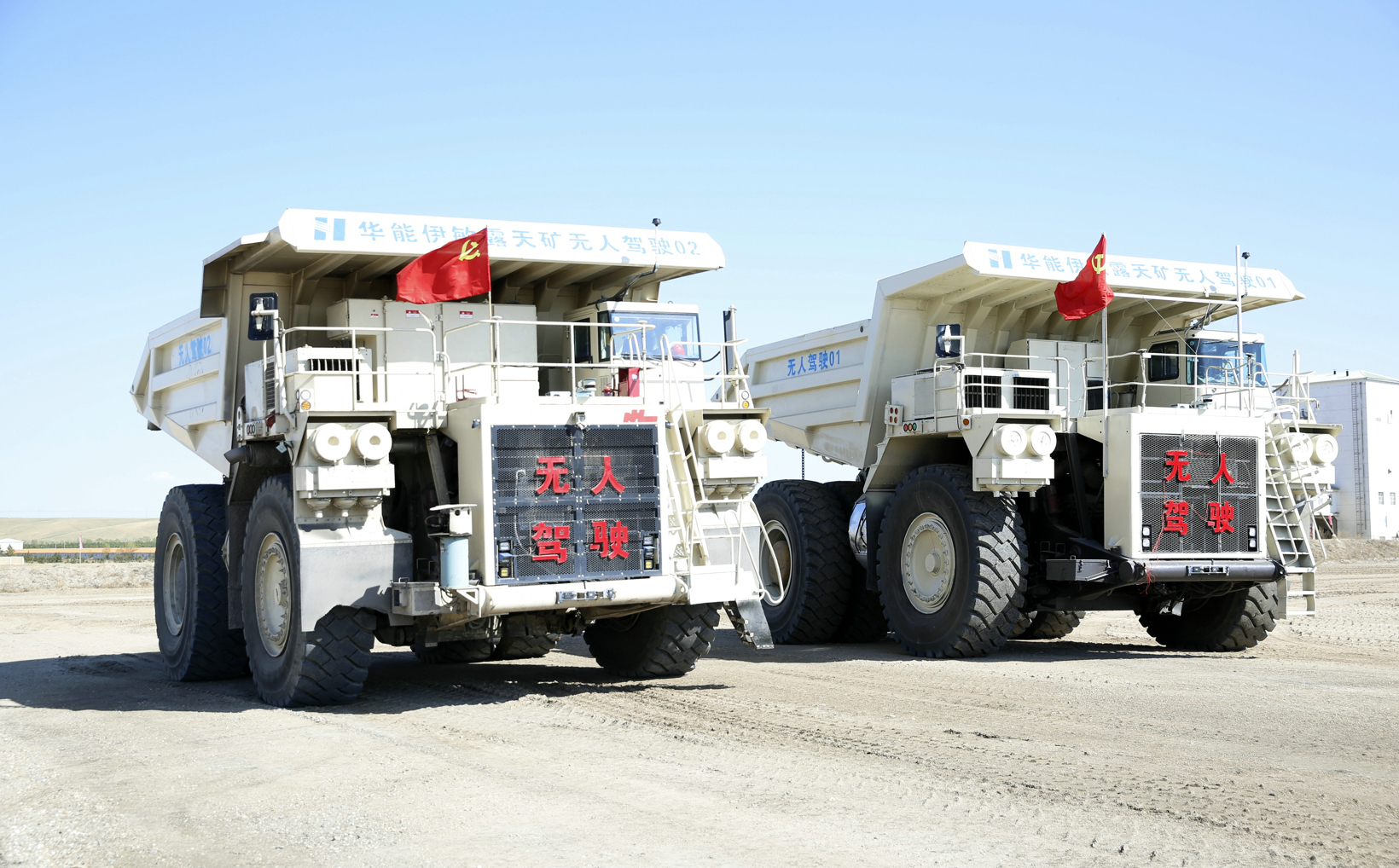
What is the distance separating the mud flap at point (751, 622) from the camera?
10.3 metres

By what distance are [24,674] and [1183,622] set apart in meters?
11.7

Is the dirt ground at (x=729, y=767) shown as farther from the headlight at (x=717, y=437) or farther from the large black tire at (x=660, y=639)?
the headlight at (x=717, y=437)

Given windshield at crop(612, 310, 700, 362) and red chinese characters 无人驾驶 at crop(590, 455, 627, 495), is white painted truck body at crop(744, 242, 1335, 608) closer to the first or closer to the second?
windshield at crop(612, 310, 700, 362)

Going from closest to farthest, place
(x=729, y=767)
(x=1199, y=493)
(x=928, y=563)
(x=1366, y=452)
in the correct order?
(x=729, y=767) < (x=1199, y=493) < (x=928, y=563) < (x=1366, y=452)

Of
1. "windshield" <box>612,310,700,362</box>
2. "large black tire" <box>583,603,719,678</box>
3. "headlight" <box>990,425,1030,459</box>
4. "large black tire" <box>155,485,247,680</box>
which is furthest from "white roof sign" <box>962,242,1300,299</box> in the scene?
"large black tire" <box>155,485,247,680</box>

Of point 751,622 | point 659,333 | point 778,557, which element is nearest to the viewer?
point 751,622

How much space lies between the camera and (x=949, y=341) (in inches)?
549

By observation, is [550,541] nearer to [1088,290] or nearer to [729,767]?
[729,767]

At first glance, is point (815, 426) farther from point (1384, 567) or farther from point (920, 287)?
point (1384, 567)

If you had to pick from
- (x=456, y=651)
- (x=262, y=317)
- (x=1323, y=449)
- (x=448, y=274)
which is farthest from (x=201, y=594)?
(x=1323, y=449)

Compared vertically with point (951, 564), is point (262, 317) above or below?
above

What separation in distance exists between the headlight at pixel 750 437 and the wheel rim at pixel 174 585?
5590mm

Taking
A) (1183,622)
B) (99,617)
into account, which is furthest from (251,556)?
(99,617)

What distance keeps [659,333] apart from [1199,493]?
5.42 m
